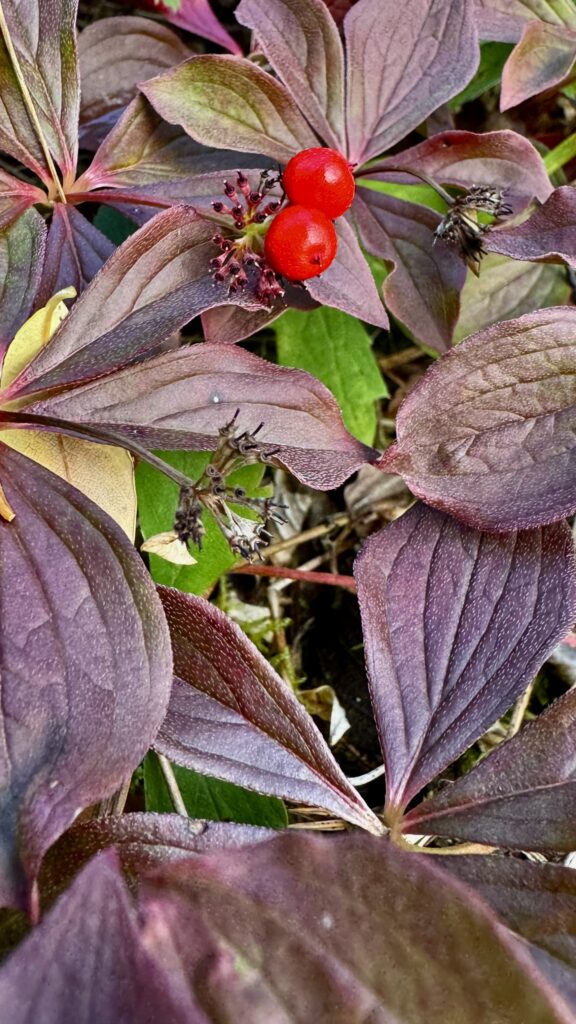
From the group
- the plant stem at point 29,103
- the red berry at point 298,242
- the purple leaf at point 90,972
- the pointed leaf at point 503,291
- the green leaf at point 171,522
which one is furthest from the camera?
the pointed leaf at point 503,291

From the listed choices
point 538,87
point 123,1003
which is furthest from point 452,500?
point 538,87

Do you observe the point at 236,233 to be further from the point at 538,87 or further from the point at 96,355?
the point at 538,87

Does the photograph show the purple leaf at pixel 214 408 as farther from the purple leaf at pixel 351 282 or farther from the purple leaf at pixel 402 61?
the purple leaf at pixel 402 61

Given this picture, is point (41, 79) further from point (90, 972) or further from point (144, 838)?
point (90, 972)

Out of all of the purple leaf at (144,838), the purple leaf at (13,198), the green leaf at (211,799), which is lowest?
the green leaf at (211,799)

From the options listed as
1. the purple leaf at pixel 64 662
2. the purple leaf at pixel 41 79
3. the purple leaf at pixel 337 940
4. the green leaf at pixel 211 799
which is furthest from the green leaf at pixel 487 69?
the purple leaf at pixel 337 940

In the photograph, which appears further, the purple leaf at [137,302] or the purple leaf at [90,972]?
the purple leaf at [137,302]

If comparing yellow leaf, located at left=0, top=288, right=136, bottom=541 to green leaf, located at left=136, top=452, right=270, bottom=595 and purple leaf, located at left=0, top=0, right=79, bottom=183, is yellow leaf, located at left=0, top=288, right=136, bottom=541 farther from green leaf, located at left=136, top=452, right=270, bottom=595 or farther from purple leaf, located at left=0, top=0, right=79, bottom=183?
purple leaf, located at left=0, top=0, right=79, bottom=183
